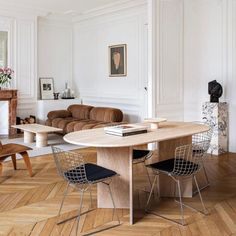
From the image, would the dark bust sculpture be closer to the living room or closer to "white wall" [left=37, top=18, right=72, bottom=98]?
the living room

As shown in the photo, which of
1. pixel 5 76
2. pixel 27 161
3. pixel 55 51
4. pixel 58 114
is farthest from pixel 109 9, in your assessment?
pixel 27 161

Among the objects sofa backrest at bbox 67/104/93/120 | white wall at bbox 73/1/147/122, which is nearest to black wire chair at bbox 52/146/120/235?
white wall at bbox 73/1/147/122

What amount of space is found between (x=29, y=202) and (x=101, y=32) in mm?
5747

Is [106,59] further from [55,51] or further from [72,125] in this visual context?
[72,125]

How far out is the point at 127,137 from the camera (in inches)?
124

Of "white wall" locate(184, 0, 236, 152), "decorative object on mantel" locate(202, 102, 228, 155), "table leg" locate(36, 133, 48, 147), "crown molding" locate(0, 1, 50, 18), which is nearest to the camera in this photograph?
"decorative object on mantel" locate(202, 102, 228, 155)

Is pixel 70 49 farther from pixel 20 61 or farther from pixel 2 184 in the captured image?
pixel 2 184

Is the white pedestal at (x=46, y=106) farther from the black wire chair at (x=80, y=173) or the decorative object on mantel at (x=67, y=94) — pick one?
the black wire chair at (x=80, y=173)

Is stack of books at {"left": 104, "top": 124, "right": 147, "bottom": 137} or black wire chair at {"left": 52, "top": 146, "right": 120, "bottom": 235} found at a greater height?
stack of books at {"left": 104, "top": 124, "right": 147, "bottom": 137}

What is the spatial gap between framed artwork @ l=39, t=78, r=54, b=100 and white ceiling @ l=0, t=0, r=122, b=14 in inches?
70.6

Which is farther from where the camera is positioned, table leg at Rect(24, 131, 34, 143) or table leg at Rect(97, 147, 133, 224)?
table leg at Rect(24, 131, 34, 143)

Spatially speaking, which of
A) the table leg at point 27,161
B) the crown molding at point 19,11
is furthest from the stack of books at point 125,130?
the crown molding at point 19,11

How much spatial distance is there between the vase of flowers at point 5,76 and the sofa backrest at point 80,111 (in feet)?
5.36

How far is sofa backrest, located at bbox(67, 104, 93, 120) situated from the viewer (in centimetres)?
791
